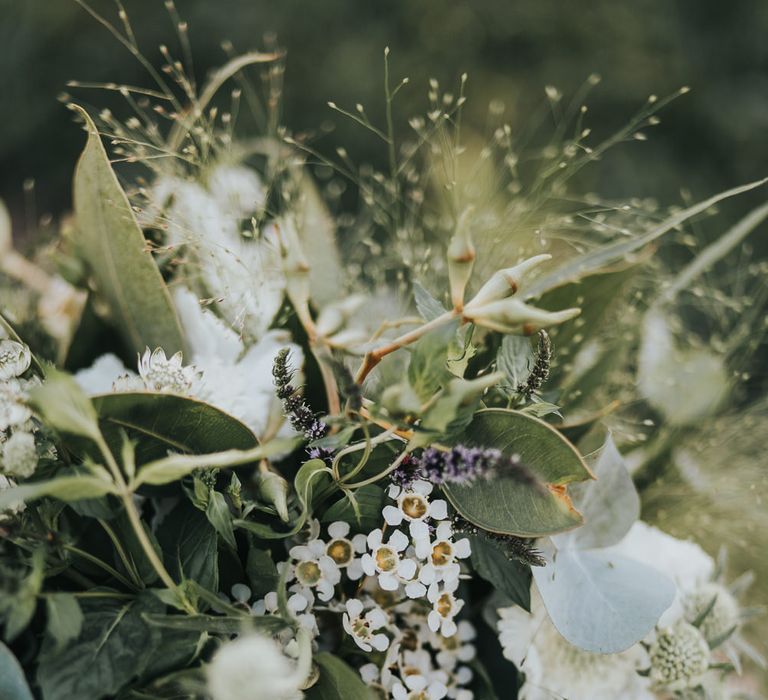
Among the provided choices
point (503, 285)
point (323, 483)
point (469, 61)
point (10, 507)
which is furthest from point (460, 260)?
point (469, 61)

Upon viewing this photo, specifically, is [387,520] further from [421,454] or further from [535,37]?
[535,37]

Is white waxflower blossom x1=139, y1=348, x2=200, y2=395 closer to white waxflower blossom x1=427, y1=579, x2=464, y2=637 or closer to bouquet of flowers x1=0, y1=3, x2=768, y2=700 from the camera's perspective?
bouquet of flowers x1=0, y1=3, x2=768, y2=700

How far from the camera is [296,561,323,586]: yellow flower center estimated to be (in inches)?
14.6

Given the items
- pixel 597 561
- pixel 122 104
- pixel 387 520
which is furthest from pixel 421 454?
pixel 122 104

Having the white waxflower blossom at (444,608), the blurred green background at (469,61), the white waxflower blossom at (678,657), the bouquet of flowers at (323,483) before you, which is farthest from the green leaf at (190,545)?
the blurred green background at (469,61)

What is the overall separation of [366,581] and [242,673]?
146 millimetres

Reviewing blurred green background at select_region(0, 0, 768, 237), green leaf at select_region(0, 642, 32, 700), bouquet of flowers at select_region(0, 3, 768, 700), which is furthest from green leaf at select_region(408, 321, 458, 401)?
blurred green background at select_region(0, 0, 768, 237)

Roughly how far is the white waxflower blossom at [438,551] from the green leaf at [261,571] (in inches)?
2.8

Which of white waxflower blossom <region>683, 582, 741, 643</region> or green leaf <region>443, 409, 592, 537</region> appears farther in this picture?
white waxflower blossom <region>683, 582, 741, 643</region>

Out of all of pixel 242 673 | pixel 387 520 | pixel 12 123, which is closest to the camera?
pixel 242 673

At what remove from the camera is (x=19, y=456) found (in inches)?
12.8

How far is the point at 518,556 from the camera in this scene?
0.36 m

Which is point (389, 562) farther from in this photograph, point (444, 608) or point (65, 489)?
point (65, 489)

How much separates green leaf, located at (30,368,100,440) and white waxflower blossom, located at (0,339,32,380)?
62 mm
